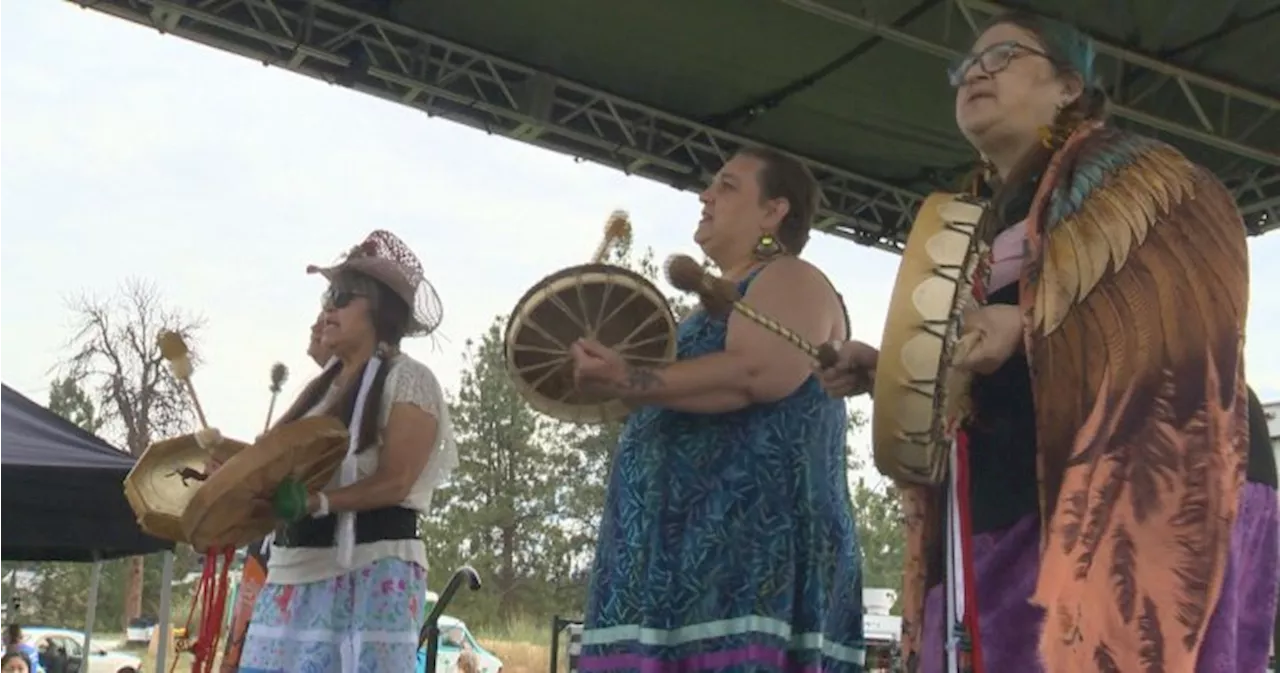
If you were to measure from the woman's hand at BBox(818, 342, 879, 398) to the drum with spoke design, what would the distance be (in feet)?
1.97

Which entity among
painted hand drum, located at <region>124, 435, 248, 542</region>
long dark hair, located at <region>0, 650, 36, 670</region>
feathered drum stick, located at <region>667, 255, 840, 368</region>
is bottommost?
long dark hair, located at <region>0, 650, 36, 670</region>

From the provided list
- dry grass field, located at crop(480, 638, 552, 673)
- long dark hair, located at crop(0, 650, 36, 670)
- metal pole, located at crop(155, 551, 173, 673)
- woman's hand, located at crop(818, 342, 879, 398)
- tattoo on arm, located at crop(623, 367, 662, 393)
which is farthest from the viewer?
dry grass field, located at crop(480, 638, 552, 673)

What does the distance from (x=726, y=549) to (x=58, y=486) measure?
433cm

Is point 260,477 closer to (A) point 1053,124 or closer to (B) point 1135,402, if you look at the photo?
(A) point 1053,124

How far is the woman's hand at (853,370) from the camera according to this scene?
1.98m

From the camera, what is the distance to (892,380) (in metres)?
1.65

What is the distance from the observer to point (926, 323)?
5.32 ft

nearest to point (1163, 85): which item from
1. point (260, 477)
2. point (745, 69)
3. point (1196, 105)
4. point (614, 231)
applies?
point (1196, 105)

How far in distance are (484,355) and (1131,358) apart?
26.1 meters

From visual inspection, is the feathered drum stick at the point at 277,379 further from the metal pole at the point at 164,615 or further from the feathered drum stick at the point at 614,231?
the metal pole at the point at 164,615

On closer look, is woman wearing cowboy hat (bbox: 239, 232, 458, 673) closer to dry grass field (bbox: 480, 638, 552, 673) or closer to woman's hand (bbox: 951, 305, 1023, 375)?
woman's hand (bbox: 951, 305, 1023, 375)

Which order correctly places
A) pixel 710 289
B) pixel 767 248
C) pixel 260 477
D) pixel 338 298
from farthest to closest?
1. pixel 338 298
2. pixel 260 477
3. pixel 767 248
4. pixel 710 289

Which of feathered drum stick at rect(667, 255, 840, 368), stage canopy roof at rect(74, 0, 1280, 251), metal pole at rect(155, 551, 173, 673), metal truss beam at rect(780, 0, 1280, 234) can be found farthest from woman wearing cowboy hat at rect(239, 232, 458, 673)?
metal pole at rect(155, 551, 173, 673)

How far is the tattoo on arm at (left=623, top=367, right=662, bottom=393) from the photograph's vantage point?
2.34 meters
